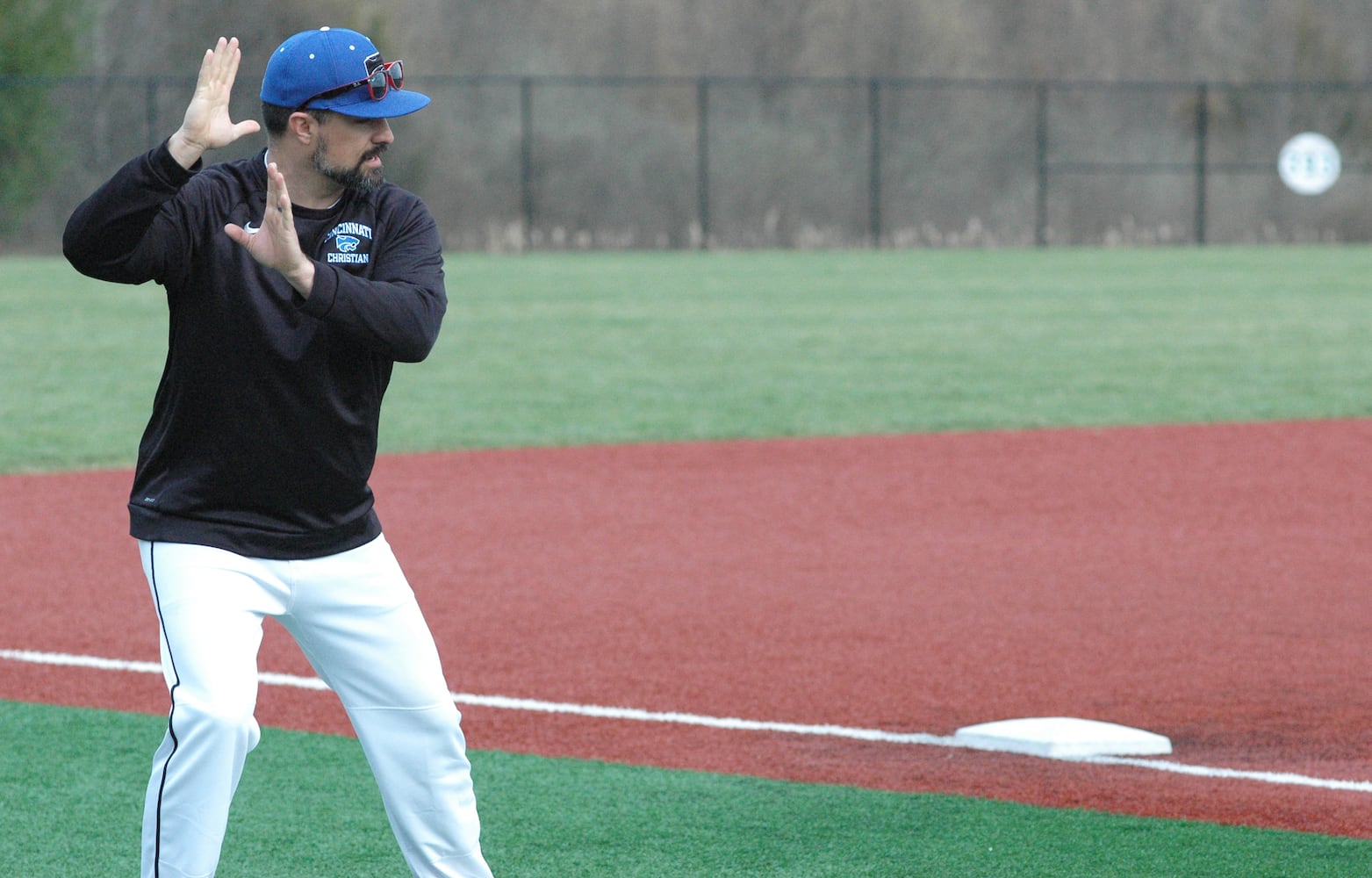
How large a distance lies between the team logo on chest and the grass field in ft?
5.50

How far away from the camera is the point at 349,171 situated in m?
4.18

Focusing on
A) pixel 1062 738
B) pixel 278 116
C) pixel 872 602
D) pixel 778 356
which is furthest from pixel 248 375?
pixel 778 356

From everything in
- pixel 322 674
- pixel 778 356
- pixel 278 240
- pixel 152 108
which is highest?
pixel 152 108

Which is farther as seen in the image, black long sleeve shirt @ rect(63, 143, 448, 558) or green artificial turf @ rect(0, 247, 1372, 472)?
green artificial turf @ rect(0, 247, 1372, 472)

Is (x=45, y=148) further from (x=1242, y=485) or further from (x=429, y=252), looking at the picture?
(x=429, y=252)

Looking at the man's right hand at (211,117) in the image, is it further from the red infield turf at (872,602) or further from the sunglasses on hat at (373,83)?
the red infield turf at (872,602)

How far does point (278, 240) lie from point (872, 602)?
5117 millimetres

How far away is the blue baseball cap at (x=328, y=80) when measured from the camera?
13.5 feet

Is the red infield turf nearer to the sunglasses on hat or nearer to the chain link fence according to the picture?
the sunglasses on hat

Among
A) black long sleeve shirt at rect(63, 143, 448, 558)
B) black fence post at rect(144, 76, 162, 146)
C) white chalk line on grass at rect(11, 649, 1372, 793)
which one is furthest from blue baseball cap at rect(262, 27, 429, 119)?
black fence post at rect(144, 76, 162, 146)

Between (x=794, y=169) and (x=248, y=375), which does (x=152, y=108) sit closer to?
(x=794, y=169)

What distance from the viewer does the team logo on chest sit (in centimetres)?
420

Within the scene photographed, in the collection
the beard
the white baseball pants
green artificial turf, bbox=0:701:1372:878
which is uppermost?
the beard

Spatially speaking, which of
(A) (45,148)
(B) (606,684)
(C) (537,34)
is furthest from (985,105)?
(B) (606,684)
